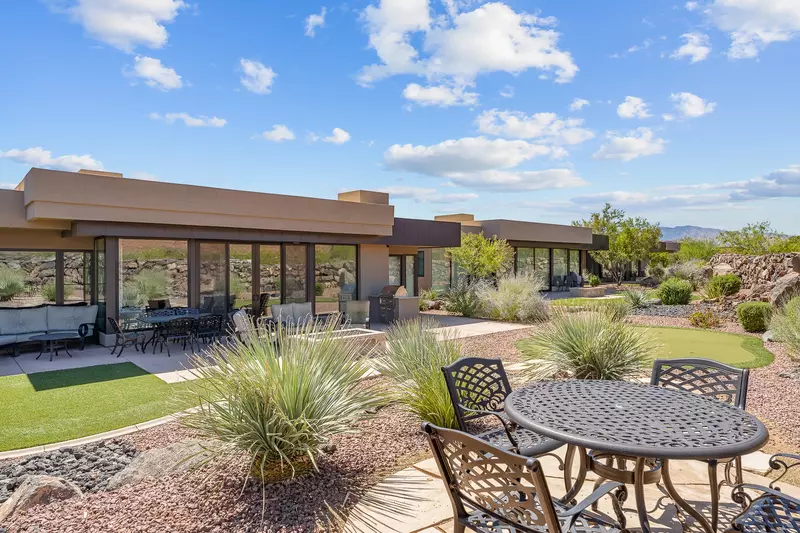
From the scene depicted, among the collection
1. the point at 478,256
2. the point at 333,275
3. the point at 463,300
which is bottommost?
the point at 463,300

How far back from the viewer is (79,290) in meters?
12.9

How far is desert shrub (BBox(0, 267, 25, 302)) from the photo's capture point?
11.8m

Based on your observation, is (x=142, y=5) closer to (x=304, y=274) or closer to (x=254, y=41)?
(x=254, y=41)

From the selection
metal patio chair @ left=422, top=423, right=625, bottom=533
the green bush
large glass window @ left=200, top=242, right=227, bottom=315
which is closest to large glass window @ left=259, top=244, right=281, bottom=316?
large glass window @ left=200, top=242, right=227, bottom=315

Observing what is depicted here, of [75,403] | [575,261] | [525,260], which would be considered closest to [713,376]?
[75,403]

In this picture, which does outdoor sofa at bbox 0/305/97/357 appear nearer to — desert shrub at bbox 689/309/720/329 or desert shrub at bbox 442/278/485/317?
desert shrub at bbox 442/278/485/317

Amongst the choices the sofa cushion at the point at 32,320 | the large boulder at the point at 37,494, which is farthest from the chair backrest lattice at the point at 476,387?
the sofa cushion at the point at 32,320

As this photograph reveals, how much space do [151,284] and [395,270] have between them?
1041 cm

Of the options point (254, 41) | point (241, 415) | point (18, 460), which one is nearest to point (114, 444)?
point (18, 460)

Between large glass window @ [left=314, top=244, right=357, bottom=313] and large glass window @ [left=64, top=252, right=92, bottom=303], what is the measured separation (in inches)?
233

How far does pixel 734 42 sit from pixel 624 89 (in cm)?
335

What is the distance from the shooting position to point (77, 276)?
12906 mm

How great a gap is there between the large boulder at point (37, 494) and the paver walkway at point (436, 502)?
7.77ft

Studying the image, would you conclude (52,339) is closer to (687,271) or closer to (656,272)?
(687,271)
